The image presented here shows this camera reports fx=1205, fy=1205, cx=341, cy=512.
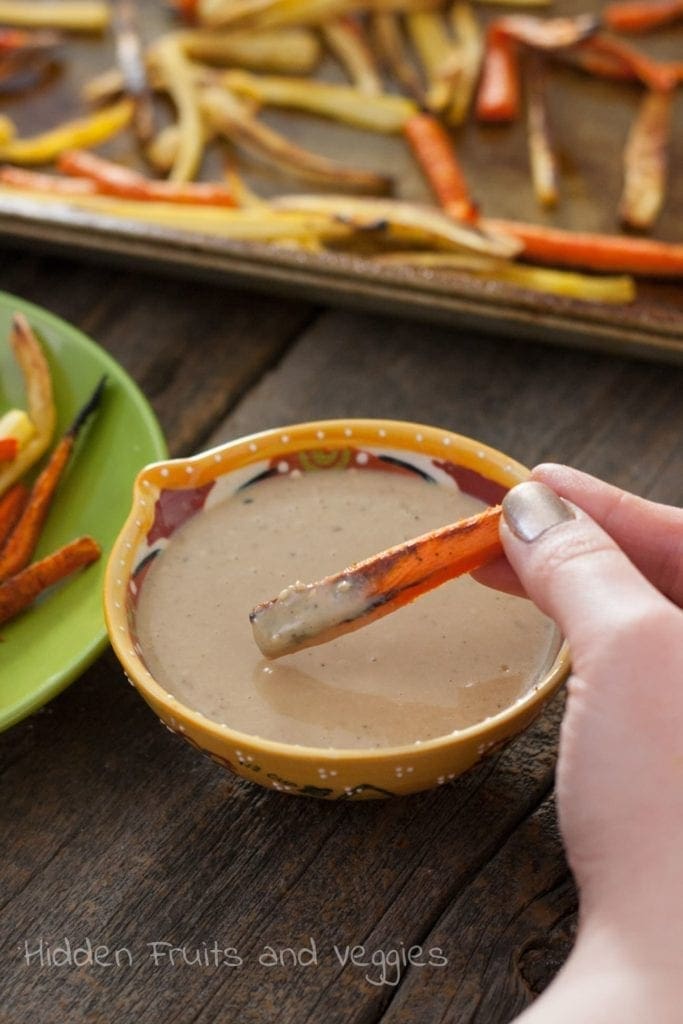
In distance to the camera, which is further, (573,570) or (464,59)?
(464,59)

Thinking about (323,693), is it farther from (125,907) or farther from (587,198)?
(587,198)

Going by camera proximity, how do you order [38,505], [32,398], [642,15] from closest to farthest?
1. [38,505]
2. [32,398]
3. [642,15]

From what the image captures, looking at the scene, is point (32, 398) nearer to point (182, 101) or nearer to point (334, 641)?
point (334, 641)

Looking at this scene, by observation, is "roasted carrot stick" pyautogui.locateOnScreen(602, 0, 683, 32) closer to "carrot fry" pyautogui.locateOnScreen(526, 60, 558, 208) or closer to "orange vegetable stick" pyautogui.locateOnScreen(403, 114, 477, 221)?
"carrot fry" pyautogui.locateOnScreen(526, 60, 558, 208)

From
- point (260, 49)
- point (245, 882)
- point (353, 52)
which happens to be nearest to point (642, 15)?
point (353, 52)

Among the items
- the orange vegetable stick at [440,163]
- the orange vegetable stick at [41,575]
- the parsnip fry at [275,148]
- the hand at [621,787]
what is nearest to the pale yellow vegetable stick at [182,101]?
the parsnip fry at [275,148]

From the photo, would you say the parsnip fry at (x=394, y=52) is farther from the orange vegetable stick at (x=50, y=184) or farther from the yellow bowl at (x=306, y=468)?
the yellow bowl at (x=306, y=468)

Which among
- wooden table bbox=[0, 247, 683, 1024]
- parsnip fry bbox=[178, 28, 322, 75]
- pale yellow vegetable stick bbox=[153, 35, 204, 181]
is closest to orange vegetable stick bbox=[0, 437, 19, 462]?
wooden table bbox=[0, 247, 683, 1024]

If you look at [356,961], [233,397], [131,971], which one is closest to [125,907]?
[131,971]
